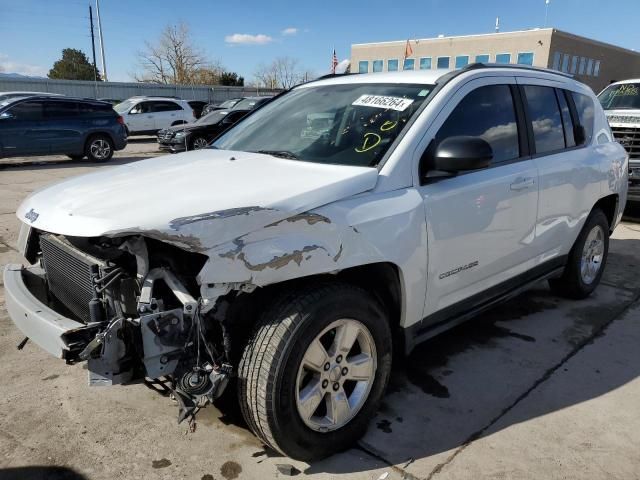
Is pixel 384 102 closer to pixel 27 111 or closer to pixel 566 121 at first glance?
pixel 566 121

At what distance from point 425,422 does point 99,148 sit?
45.1 ft

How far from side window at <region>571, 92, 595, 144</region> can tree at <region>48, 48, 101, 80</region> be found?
63.8 metres

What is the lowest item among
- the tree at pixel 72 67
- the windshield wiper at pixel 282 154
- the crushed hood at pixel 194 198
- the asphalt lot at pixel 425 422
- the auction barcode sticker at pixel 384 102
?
the asphalt lot at pixel 425 422

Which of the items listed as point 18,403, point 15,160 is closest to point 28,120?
point 15,160

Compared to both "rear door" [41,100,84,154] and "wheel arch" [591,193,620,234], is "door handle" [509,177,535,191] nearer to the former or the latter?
"wheel arch" [591,193,620,234]

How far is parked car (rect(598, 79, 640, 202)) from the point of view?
7902 mm

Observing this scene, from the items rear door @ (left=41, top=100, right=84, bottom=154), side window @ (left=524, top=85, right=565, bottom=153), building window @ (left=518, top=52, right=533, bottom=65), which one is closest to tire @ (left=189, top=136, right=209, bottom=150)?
rear door @ (left=41, top=100, right=84, bottom=154)

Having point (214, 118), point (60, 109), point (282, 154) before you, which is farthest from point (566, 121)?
point (214, 118)

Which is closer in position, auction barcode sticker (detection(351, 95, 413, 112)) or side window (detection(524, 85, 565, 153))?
auction barcode sticker (detection(351, 95, 413, 112))

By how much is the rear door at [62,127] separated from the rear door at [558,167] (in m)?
12.8

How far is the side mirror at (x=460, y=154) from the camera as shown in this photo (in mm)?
2670

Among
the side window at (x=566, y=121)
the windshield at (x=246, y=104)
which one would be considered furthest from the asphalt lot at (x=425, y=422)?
the windshield at (x=246, y=104)

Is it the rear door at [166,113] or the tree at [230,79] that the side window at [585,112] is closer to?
the rear door at [166,113]

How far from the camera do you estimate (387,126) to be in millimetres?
2910
